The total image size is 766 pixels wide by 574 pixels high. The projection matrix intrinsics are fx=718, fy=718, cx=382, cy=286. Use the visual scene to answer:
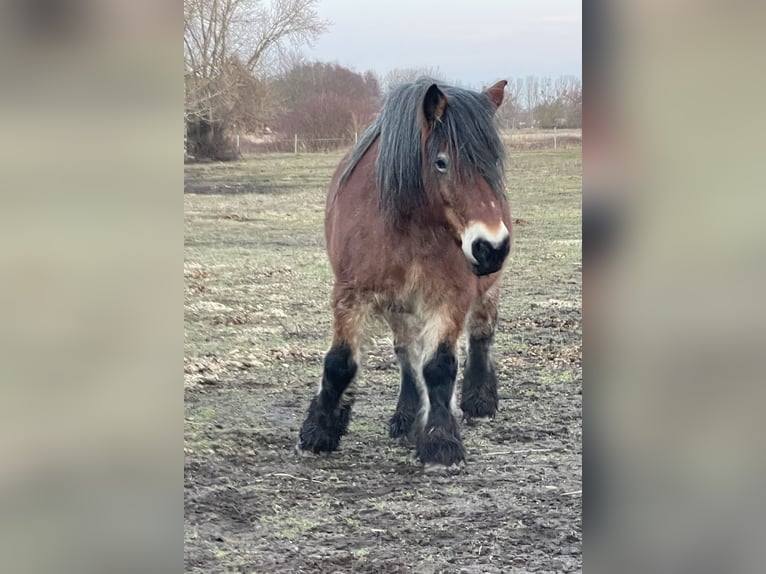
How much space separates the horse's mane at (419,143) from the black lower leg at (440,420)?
1.88 ft

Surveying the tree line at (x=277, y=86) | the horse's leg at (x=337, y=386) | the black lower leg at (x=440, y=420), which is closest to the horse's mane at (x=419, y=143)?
the tree line at (x=277, y=86)

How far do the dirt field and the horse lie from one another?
0.06m

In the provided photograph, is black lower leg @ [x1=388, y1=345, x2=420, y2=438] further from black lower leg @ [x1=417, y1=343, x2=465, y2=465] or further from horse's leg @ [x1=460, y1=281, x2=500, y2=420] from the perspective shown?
horse's leg @ [x1=460, y1=281, x2=500, y2=420]

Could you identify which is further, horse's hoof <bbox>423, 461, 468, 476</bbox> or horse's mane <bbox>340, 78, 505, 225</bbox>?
horse's hoof <bbox>423, 461, 468, 476</bbox>

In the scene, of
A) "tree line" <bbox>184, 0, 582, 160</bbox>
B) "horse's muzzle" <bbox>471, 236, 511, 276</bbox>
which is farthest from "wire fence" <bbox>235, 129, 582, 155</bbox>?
"horse's muzzle" <bbox>471, 236, 511, 276</bbox>

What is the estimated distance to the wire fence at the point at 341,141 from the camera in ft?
8.73

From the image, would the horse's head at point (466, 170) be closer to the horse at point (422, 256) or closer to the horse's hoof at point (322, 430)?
the horse at point (422, 256)

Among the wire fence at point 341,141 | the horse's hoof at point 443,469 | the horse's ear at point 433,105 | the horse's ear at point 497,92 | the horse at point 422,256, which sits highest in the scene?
the horse's ear at point 497,92

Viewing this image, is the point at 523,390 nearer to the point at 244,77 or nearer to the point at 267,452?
the point at 267,452

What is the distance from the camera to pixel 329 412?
8.97 feet

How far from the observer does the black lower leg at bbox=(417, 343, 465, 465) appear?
266 cm

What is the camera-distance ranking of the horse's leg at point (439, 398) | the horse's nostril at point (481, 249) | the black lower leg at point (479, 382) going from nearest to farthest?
the horse's nostril at point (481, 249) → the horse's leg at point (439, 398) → the black lower leg at point (479, 382)

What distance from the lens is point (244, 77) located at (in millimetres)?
2691
